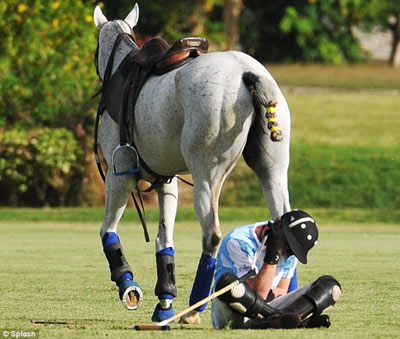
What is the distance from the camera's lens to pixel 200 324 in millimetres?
8383

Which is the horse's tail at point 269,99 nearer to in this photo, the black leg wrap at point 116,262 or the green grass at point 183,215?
the black leg wrap at point 116,262

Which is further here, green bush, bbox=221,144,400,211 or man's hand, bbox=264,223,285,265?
green bush, bbox=221,144,400,211

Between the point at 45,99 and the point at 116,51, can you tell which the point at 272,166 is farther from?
the point at 45,99

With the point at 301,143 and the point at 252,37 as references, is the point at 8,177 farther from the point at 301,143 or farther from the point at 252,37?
the point at 252,37

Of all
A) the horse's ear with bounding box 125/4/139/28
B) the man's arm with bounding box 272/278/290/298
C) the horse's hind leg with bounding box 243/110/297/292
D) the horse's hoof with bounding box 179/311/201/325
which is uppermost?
the horse's ear with bounding box 125/4/139/28

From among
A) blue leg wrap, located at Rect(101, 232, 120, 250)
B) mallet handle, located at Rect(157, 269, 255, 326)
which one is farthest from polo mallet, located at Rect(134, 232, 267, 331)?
blue leg wrap, located at Rect(101, 232, 120, 250)

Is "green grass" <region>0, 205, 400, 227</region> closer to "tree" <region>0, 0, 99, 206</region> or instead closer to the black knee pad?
"tree" <region>0, 0, 99, 206</region>

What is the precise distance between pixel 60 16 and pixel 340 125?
10.7m

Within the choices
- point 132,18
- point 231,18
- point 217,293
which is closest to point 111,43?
point 132,18

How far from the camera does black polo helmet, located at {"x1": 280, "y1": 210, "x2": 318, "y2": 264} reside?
7.93 metres

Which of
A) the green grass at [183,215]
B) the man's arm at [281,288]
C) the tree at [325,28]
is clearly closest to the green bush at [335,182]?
the green grass at [183,215]

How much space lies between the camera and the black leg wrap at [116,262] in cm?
879

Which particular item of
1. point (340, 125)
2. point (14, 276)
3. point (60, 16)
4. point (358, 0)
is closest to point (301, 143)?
point (340, 125)

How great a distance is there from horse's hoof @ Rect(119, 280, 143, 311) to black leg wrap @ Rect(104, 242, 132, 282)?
175 millimetres
